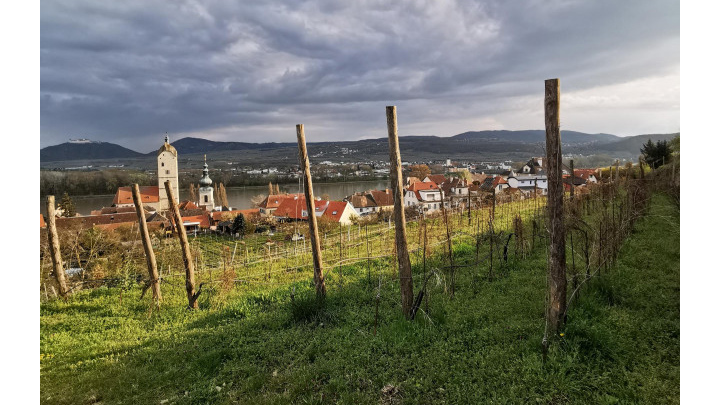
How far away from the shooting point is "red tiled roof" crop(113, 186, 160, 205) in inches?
2044

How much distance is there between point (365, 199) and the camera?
148 feet

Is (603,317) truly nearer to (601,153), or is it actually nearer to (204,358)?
(204,358)

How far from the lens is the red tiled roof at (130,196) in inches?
2044

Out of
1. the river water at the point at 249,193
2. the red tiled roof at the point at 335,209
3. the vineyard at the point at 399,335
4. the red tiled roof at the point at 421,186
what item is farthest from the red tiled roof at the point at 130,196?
the vineyard at the point at 399,335

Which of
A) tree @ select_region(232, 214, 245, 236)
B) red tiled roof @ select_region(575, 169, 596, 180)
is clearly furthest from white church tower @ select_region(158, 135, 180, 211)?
red tiled roof @ select_region(575, 169, 596, 180)

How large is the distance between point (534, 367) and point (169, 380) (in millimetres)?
4255

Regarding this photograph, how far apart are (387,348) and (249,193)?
87.9 metres

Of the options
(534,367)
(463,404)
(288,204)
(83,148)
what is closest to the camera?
(463,404)

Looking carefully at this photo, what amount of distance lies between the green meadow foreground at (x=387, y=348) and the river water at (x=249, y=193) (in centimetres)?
5891

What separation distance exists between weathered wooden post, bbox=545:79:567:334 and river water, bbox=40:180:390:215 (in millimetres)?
61294

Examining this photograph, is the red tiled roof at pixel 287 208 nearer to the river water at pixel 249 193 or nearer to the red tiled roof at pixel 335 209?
the red tiled roof at pixel 335 209

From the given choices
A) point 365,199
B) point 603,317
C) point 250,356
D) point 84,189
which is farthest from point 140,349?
point 84,189

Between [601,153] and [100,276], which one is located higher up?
[601,153]

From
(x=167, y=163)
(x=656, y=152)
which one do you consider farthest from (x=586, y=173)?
(x=167, y=163)
